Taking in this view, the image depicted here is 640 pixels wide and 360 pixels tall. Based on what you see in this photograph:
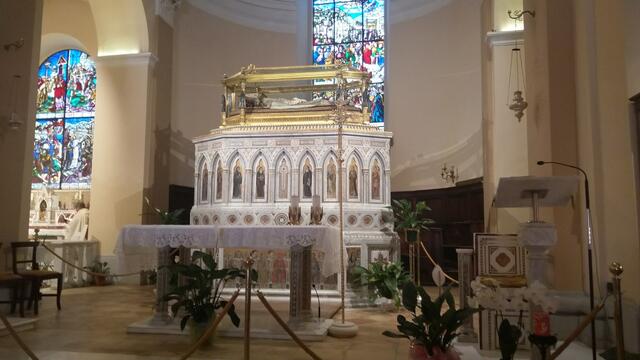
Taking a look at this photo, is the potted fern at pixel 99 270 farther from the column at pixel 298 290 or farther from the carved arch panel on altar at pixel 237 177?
the column at pixel 298 290

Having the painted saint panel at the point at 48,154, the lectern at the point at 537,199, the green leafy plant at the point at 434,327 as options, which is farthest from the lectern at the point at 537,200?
the painted saint panel at the point at 48,154

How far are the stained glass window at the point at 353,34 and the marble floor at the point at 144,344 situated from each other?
9.10 meters

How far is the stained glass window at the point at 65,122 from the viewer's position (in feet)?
43.1

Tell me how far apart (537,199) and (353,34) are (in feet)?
36.9

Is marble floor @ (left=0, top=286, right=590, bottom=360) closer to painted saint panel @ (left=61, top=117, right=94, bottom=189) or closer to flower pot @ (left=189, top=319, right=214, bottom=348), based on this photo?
flower pot @ (left=189, top=319, right=214, bottom=348)

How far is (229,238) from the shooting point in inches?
240

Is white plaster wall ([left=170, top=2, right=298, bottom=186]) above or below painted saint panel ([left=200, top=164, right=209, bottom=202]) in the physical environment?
above

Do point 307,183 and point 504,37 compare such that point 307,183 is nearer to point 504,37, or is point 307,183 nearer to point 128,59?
point 504,37

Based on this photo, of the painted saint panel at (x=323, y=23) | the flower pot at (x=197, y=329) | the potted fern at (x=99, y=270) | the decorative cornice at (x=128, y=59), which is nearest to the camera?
the flower pot at (x=197, y=329)

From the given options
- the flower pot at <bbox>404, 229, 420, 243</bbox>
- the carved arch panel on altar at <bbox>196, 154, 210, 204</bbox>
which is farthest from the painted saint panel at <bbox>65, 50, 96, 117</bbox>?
the flower pot at <bbox>404, 229, 420, 243</bbox>

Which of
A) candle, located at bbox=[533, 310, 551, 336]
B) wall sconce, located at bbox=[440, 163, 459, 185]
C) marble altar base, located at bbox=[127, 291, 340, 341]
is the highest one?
wall sconce, located at bbox=[440, 163, 459, 185]

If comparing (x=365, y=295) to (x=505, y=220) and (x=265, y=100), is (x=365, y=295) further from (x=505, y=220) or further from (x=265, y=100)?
(x=265, y=100)

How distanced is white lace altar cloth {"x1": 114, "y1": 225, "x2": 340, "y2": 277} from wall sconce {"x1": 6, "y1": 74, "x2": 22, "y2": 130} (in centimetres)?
269

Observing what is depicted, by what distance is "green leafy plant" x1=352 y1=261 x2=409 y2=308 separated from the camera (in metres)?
7.80
